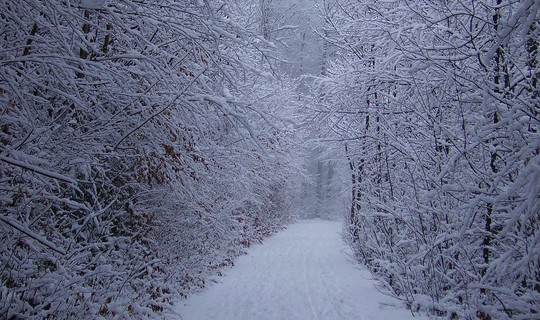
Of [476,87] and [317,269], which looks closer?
[476,87]

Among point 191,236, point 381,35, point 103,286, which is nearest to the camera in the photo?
point 103,286

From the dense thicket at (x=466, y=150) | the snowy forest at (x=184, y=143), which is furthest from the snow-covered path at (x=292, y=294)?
the dense thicket at (x=466, y=150)

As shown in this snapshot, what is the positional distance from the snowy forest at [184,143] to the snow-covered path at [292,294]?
0.53 m

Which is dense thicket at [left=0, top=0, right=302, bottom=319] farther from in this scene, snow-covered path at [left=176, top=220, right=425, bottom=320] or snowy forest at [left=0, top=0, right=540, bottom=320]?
snow-covered path at [left=176, top=220, right=425, bottom=320]

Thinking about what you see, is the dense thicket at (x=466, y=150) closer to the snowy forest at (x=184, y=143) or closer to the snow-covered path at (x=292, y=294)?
the snowy forest at (x=184, y=143)

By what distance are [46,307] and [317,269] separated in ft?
24.0

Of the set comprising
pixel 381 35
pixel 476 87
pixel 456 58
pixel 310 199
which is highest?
pixel 381 35

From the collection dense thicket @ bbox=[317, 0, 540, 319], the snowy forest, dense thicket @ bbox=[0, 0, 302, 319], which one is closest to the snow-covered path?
the snowy forest

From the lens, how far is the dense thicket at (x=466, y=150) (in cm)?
301

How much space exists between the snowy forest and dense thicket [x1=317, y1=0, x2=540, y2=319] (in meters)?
0.04

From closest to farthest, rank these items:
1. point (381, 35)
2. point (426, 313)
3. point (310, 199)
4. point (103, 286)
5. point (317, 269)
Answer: point (103, 286)
point (426, 313)
point (381, 35)
point (317, 269)
point (310, 199)

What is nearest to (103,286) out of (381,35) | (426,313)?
(426,313)

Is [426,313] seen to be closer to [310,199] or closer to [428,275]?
[428,275]

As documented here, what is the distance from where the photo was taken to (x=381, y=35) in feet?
18.6
